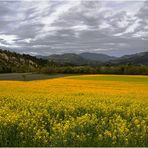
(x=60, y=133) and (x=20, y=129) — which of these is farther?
(x=20, y=129)

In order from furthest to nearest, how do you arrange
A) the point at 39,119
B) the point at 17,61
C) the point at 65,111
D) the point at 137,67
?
1. the point at 17,61
2. the point at 137,67
3. the point at 65,111
4. the point at 39,119

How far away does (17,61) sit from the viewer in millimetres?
160500

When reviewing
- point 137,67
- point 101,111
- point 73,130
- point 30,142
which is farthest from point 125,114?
point 137,67

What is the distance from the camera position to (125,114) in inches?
539

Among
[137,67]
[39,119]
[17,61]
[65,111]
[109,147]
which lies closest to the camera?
[109,147]

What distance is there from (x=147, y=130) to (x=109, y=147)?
193 centimetres

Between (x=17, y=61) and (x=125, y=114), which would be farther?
(x=17, y=61)

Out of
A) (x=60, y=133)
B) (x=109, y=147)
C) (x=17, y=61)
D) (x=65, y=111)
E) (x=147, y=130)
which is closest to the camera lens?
(x=109, y=147)

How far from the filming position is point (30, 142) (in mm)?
9320

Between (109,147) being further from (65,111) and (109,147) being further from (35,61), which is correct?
(35,61)

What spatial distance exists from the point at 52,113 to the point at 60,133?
4646mm

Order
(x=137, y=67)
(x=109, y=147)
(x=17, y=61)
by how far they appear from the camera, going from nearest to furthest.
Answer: (x=109, y=147), (x=137, y=67), (x=17, y=61)

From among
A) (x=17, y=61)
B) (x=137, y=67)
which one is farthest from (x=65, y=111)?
(x=17, y=61)

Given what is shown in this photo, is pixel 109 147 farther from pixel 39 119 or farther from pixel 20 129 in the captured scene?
pixel 39 119
